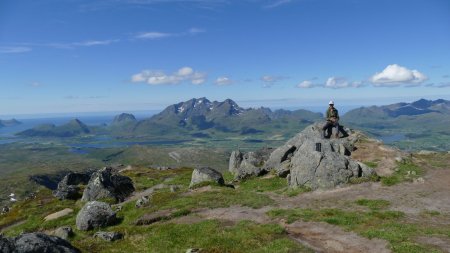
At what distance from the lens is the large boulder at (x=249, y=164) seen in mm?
62844

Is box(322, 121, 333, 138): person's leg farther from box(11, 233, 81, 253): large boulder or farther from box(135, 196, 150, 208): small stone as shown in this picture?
box(11, 233, 81, 253): large boulder

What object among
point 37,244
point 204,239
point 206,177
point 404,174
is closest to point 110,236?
point 204,239

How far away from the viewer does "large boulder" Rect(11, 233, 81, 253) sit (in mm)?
22703

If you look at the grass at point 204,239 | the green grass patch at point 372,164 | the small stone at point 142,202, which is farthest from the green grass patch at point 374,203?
the small stone at point 142,202

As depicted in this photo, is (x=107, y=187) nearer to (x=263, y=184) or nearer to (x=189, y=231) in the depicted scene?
(x=263, y=184)

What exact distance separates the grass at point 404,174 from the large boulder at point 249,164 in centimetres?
2067

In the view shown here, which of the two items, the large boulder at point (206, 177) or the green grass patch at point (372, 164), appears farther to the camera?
the large boulder at point (206, 177)

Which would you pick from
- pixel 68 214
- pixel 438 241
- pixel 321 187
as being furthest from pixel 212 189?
pixel 438 241

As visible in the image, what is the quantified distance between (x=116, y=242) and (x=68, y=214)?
802 inches

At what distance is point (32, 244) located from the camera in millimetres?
23047

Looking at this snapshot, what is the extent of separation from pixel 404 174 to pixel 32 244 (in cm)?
4619

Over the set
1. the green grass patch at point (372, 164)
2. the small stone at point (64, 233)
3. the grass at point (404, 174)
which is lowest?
the small stone at point (64, 233)

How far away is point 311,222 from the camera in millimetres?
34125

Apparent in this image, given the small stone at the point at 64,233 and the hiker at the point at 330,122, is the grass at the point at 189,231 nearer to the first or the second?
the small stone at the point at 64,233
